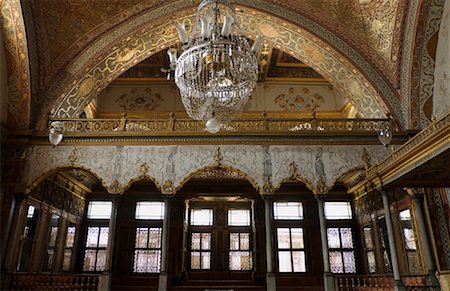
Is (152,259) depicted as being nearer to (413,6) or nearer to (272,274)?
(272,274)

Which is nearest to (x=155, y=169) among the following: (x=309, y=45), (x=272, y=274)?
(x=272, y=274)

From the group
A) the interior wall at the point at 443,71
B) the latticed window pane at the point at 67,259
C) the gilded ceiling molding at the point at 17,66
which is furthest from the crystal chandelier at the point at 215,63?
the latticed window pane at the point at 67,259

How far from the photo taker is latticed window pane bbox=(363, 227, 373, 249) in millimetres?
9875

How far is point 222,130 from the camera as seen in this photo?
8156mm

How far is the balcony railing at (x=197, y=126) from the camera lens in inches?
321

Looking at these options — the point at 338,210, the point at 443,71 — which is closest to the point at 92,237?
the point at 338,210

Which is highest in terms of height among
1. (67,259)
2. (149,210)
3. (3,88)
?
(3,88)

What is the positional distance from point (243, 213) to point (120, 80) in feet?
18.4

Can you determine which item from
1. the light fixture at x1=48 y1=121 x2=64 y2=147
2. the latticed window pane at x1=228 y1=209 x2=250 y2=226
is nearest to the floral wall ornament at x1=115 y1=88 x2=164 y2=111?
the latticed window pane at x1=228 y1=209 x2=250 y2=226

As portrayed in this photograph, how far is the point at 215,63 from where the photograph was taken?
6.21m

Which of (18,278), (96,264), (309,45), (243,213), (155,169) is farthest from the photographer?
(243,213)

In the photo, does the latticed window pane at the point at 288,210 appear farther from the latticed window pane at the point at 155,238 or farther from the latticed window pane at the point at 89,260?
the latticed window pane at the point at 89,260

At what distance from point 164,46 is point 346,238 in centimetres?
724

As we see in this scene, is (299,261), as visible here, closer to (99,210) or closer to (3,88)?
(99,210)
